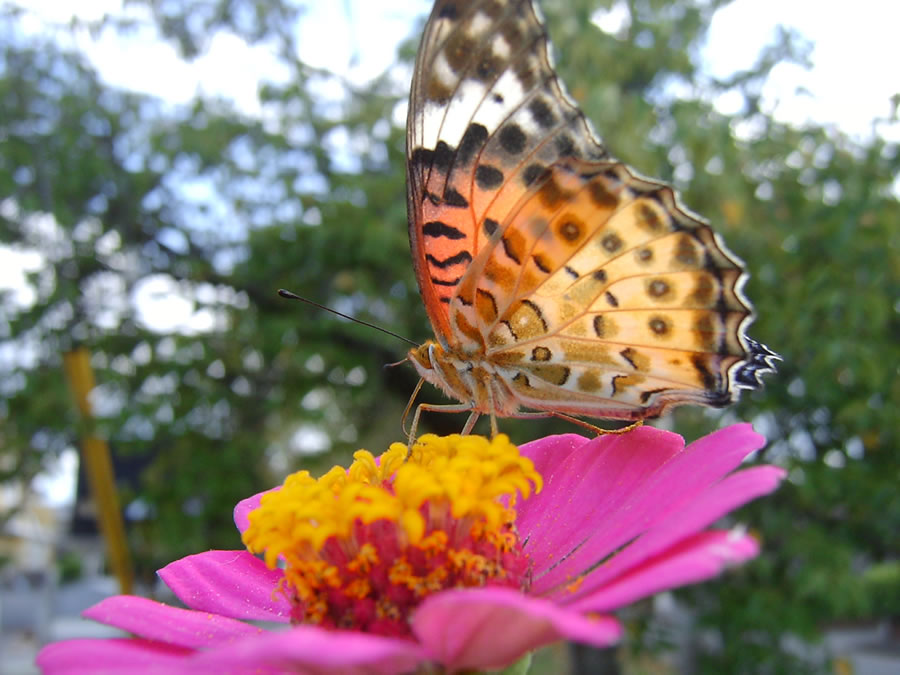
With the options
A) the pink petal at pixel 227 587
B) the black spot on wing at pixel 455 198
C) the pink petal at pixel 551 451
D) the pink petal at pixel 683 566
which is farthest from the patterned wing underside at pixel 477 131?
the pink petal at pixel 683 566

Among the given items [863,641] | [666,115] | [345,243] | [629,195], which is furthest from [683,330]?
[863,641]

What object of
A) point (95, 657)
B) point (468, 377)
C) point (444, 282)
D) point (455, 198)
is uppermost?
point (455, 198)

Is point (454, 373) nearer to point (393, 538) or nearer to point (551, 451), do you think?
point (551, 451)

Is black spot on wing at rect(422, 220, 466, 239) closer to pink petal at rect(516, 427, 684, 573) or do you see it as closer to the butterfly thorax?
the butterfly thorax

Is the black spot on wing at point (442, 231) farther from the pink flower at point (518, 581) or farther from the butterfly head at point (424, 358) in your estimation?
the pink flower at point (518, 581)

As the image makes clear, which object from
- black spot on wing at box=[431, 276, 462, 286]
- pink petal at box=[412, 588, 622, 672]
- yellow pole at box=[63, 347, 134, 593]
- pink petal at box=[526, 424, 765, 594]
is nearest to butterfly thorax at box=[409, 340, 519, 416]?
black spot on wing at box=[431, 276, 462, 286]

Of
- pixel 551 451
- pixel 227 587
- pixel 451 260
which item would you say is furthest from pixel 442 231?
pixel 227 587
